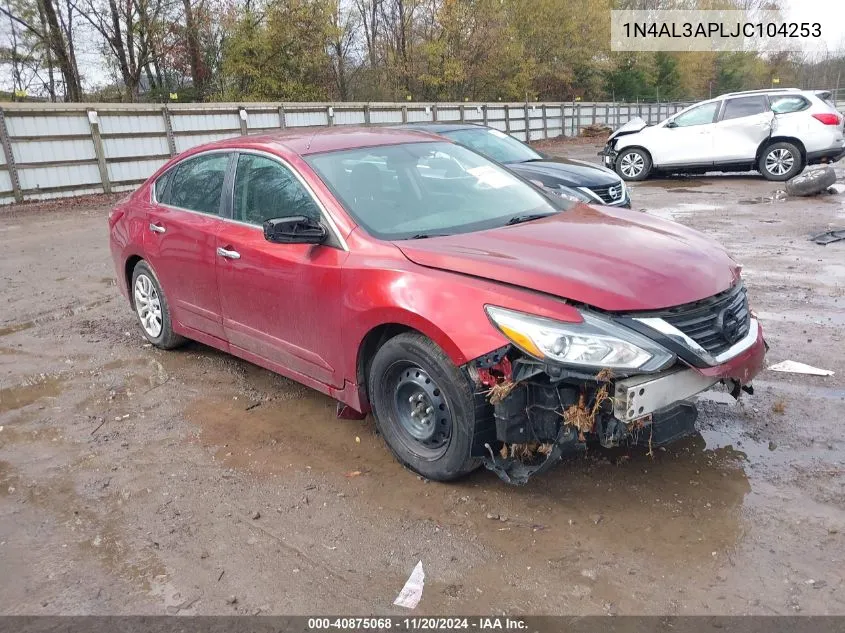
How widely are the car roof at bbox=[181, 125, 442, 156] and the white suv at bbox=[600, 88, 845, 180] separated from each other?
11.4m

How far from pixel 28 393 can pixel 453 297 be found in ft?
11.3

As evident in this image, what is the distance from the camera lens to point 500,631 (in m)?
2.49

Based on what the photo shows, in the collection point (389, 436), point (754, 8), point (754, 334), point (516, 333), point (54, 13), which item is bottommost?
point (389, 436)

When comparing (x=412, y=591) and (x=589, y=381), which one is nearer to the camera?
(x=412, y=591)

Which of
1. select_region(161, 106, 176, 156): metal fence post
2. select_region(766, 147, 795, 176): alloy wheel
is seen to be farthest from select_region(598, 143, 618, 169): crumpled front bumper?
select_region(161, 106, 176, 156): metal fence post

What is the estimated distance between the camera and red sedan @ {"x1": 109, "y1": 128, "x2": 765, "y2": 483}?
2.91 m

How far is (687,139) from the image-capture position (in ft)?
48.0

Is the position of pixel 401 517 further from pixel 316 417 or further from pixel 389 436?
Answer: pixel 316 417

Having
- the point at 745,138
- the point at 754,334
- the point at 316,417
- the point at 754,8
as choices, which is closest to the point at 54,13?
the point at 745,138

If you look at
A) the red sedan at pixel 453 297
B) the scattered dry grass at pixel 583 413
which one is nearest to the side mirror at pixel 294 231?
the red sedan at pixel 453 297

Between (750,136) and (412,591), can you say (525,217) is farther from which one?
(750,136)

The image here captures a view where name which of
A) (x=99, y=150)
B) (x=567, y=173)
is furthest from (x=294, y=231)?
(x=99, y=150)

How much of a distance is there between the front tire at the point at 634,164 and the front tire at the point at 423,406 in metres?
13.7

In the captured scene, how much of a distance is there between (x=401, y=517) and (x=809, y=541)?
173 centimetres
